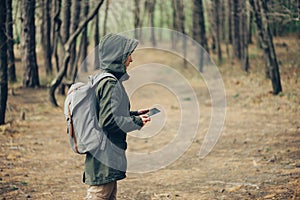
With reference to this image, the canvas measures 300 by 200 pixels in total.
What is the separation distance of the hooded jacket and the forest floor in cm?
294

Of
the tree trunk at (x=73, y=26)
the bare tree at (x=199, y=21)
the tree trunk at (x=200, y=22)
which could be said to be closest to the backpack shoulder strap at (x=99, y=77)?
the tree trunk at (x=73, y=26)

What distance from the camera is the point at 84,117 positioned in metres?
4.77

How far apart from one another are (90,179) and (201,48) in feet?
86.7

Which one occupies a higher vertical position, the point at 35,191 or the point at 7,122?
the point at 35,191

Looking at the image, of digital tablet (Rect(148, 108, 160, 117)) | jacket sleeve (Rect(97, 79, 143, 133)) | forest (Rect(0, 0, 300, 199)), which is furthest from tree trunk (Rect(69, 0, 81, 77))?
jacket sleeve (Rect(97, 79, 143, 133))

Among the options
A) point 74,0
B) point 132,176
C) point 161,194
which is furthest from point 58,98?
point 161,194

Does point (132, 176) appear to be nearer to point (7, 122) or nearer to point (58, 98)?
point (7, 122)

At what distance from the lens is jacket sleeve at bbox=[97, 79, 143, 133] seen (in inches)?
186

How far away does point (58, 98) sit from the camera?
1942 cm

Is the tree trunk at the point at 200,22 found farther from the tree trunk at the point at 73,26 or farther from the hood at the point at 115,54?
the hood at the point at 115,54

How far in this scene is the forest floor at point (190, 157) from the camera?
8016 mm

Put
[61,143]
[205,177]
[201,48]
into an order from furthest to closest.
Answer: [201,48], [61,143], [205,177]

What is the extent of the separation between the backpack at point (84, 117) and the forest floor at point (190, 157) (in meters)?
3.08

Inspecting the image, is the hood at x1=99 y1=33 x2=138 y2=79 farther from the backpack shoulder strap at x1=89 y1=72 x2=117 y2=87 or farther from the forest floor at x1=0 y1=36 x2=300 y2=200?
the forest floor at x1=0 y1=36 x2=300 y2=200
